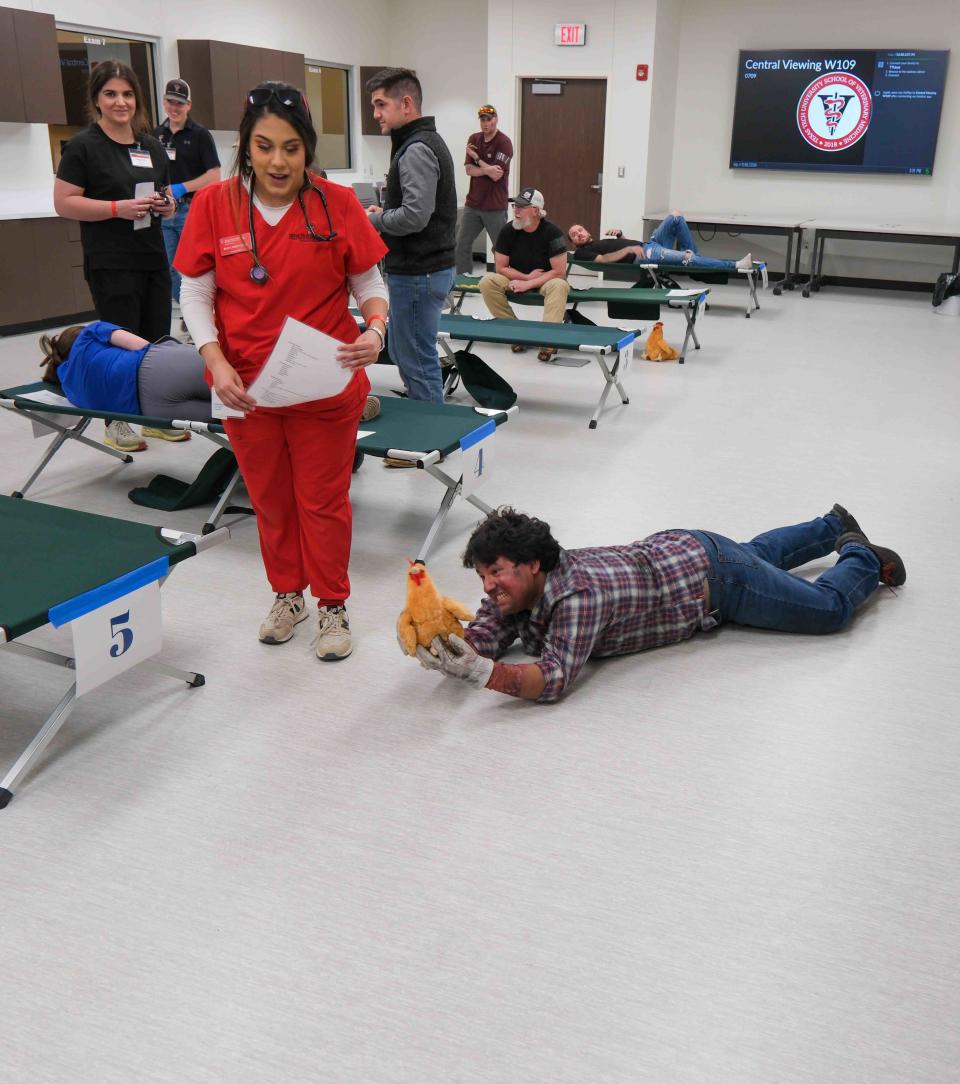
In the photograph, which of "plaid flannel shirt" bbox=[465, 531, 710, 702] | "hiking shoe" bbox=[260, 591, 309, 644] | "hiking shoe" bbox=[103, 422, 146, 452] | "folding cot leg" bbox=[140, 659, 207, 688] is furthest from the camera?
"hiking shoe" bbox=[103, 422, 146, 452]

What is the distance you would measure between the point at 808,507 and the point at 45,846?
9.50 feet

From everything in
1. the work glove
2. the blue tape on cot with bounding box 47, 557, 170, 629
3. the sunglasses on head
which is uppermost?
the sunglasses on head

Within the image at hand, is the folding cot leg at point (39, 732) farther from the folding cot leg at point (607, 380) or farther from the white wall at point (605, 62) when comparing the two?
the white wall at point (605, 62)

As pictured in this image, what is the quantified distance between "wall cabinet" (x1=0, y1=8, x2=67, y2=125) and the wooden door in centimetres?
485

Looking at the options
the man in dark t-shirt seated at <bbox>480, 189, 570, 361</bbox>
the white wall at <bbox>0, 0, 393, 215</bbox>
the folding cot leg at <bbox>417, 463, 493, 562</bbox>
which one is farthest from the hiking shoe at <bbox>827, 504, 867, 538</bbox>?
the white wall at <bbox>0, 0, 393, 215</bbox>

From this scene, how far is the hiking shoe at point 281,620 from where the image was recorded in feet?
9.00

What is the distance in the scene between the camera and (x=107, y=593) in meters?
2.14

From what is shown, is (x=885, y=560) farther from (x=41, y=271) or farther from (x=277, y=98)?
(x=41, y=271)

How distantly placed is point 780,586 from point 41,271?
6053mm

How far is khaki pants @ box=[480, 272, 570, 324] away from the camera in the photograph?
621cm

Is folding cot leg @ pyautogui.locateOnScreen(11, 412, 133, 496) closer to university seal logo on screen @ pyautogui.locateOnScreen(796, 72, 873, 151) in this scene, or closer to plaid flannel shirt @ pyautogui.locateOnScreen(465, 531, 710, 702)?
plaid flannel shirt @ pyautogui.locateOnScreen(465, 531, 710, 702)

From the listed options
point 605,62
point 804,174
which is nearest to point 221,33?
point 605,62

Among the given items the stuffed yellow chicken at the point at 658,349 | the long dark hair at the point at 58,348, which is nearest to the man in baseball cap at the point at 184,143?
the long dark hair at the point at 58,348

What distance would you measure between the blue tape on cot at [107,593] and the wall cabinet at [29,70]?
575 centimetres
